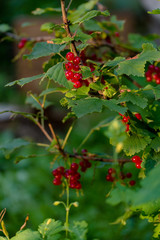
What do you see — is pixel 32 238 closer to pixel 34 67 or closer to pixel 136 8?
pixel 34 67

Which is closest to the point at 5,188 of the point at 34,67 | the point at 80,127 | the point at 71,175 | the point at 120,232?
the point at 120,232

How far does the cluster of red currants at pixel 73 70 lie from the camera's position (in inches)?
38.5

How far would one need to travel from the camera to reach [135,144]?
3.22 ft

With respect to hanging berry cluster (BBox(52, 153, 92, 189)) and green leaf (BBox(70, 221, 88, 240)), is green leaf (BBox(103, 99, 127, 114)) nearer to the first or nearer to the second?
green leaf (BBox(70, 221, 88, 240))

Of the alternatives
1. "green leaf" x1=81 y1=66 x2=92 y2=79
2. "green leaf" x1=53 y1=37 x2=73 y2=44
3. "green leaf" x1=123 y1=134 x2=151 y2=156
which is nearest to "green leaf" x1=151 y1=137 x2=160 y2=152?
"green leaf" x1=123 y1=134 x2=151 y2=156

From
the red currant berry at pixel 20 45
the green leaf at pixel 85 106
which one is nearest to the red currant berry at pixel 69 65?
the green leaf at pixel 85 106

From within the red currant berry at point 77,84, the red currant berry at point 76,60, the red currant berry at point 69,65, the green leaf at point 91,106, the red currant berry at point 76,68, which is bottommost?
the green leaf at point 91,106

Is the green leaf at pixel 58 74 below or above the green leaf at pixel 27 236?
above

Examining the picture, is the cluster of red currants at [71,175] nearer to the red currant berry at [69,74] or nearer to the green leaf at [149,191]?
the red currant berry at [69,74]

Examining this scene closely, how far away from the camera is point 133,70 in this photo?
3.05 ft

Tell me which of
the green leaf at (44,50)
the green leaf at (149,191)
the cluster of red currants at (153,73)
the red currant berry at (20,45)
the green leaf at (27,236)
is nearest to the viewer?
the green leaf at (149,191)

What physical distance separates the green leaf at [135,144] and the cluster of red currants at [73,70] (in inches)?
8.9

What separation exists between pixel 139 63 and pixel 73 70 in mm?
197

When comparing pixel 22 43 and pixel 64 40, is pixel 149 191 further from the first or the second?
pixel 22 43
